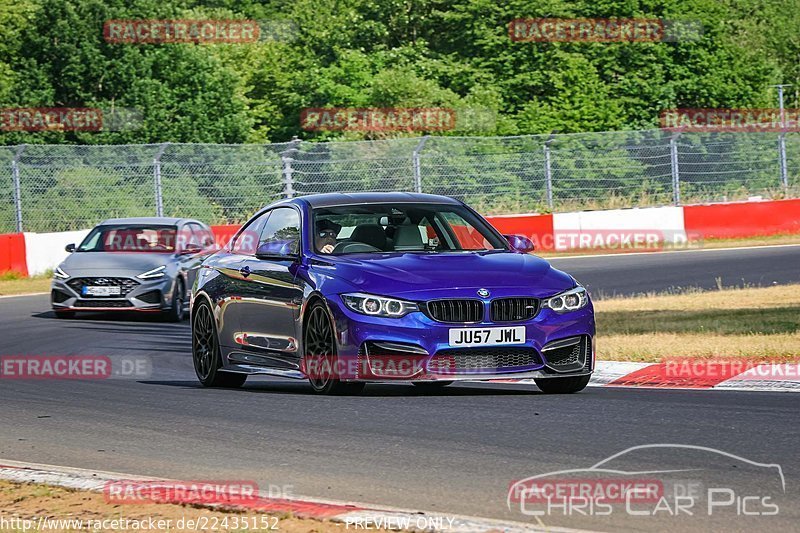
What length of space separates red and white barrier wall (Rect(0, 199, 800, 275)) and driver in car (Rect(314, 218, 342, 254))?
64.7 ft

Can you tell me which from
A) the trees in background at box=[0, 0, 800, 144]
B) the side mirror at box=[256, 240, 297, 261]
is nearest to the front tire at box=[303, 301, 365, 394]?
the side mirror at box=[256, 240, 297, 261]

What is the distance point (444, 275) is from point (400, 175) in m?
22.2

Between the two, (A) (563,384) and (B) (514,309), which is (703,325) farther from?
(B) (514,309)

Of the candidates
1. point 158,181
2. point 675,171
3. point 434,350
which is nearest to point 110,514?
point 434,350

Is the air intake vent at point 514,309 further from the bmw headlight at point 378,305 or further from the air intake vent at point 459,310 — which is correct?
the bmw headlight at point 378,305

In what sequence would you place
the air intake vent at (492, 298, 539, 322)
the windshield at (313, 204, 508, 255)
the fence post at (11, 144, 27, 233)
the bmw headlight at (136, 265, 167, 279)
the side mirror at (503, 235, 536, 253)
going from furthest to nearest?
the fence post at (11, 144, 27, 233) < the bmw headlight at (136, 265, 167, 279) < the side mirror at (503, 235, 536, 253) < the windshield at (313, 204, 508, 255) < the air intake vent at (492, 298, 539, 322)

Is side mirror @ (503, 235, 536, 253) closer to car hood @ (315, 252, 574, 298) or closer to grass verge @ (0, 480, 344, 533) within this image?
car hood @ (315, 252, 574, 298)

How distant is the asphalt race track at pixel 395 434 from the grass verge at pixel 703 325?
6.94 ft

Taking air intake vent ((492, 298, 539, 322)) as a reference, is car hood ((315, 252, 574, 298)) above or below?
above

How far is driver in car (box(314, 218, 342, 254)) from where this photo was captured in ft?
36.7

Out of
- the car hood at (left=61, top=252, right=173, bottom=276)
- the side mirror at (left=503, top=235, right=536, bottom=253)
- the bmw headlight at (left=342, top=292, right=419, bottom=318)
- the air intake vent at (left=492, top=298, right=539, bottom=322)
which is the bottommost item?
the car hood at (left=61, top=252, right=173, bottom=276)

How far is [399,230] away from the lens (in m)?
11.3

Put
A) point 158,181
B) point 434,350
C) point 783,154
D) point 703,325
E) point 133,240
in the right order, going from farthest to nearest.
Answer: point 783,154
point 158,181
point 133,240
point 703,325
point 434,350

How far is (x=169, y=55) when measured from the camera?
191 feet
